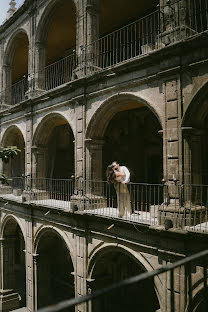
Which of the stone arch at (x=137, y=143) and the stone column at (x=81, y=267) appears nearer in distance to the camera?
the stone column at (x=81, y=267)

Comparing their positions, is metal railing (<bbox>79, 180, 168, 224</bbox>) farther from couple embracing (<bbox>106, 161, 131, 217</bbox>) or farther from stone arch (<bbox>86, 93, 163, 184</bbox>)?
stone arch (<bbox>86, 93, 163, 184</bbox>)

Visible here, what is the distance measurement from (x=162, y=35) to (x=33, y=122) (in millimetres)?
7104

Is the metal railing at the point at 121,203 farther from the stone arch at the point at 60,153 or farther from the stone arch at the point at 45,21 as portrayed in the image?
the stone arch at the point at 45,21

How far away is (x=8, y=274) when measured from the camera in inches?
571

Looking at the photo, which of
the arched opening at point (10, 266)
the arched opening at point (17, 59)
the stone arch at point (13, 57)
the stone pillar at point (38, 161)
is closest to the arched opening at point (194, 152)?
the stone pillar at point (38, 161)

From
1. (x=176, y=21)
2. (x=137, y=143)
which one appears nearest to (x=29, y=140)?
(x=137, y=143)

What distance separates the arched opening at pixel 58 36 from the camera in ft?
38.3

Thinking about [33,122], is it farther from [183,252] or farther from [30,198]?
[183,252]

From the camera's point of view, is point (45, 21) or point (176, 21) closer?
point (176, 21)

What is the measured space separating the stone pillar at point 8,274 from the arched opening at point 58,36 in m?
8.18

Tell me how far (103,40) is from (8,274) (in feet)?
41.5

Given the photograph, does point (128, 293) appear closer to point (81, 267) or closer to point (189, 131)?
point (81, 267)

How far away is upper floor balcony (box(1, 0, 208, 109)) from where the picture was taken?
7.19 metres

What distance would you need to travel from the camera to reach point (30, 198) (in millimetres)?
12094
